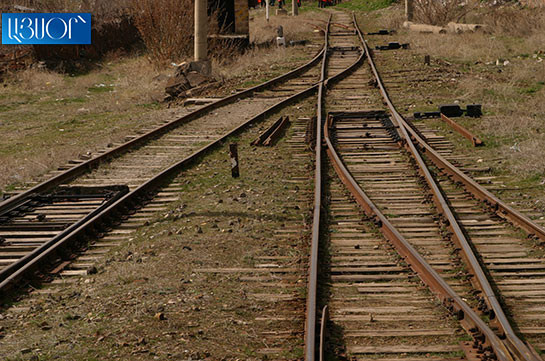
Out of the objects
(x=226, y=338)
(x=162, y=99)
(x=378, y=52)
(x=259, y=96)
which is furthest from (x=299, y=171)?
(x=378, y=52)

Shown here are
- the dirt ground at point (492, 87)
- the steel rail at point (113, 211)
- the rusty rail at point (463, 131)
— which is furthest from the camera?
the rusty rail at point (463, 131)

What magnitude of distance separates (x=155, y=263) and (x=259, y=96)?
11683mm

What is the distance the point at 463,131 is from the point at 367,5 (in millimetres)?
43085

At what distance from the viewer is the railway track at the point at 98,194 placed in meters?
7.50

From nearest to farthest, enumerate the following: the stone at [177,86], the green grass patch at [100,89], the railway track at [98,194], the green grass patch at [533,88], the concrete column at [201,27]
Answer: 1. the railway track at [98,194]
2. the green grass patch at [533,88]
3. the stone at [177,86]
4. the concrete column at [201,27]
5. the green grass patch at [100,89]

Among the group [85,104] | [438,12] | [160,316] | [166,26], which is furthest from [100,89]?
[438,12]

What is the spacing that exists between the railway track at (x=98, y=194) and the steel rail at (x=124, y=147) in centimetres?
2

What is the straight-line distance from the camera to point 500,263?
6.90 m

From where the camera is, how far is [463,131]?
13.0 meters

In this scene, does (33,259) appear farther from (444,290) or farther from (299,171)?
(299,171)

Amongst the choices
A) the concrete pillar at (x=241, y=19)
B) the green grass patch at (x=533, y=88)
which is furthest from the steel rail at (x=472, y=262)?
the concrete pillar at (x=241, y=19)

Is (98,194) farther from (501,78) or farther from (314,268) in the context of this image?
(501,78)

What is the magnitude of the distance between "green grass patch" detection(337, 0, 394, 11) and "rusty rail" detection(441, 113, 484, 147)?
127 feet

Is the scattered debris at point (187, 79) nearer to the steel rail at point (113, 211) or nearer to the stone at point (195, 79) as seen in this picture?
the stone at point (195, 79)
